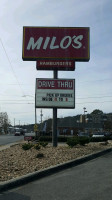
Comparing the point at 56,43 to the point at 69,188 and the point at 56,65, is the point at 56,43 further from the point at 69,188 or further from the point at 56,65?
the point at 69,188

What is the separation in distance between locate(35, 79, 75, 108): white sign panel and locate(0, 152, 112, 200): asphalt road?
836 centimetres

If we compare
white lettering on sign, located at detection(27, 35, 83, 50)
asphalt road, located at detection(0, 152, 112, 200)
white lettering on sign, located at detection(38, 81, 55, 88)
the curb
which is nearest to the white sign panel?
white lettering on sign, located at detection(38, 81, 55, 88)

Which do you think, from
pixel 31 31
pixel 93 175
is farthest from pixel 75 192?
pixel 31 31

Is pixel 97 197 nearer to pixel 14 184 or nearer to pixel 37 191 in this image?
pixel 37 191

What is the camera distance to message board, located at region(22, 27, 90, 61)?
18.8 m

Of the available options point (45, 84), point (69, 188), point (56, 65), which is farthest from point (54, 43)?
point (69, 188)

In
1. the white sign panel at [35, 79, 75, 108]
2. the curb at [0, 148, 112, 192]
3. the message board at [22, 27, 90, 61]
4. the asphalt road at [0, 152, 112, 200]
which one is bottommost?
the asphalt road at [0, 152, 112, 200]

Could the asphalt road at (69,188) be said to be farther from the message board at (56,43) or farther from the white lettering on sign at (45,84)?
the message board at (56,43)

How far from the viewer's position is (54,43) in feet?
62.1

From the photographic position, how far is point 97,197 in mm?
6367

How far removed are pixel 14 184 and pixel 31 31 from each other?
13.1m

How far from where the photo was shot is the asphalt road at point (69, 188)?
6.52 meters

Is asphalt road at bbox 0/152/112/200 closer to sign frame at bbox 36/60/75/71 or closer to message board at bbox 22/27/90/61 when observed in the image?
sign frame at bbox 36/60/75/71

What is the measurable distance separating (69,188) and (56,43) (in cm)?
1298
